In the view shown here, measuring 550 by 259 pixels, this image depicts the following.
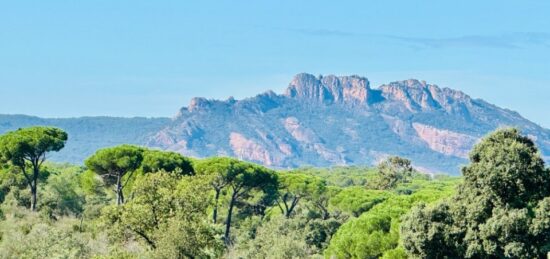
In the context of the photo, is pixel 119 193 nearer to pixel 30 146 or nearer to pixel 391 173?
pixel 30 146

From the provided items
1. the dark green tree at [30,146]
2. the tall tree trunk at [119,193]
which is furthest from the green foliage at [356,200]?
the dark green tree at [30,146]

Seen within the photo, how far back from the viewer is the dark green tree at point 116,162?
52.5 meters

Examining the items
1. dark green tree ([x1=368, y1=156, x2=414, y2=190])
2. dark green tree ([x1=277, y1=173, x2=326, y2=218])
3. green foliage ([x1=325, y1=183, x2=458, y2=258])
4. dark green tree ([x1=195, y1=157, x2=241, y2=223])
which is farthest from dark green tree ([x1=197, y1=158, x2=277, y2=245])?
dark green tree ([x1=368, y1=156, x2=414, y2=190])

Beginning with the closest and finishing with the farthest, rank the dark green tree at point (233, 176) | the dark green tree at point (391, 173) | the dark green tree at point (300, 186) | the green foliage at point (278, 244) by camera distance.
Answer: the green foliage at point (278, 244), the dark green tree at point (233, 176), the dark green tree at point (300, 186), the dark green tree at point (391, 173)

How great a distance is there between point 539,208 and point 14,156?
115ft

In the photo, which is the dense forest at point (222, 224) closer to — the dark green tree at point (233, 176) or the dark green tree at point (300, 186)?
the dark green tree at point (233, 176)

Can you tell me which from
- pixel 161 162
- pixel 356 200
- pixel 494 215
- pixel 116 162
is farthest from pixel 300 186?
pixel 494 215

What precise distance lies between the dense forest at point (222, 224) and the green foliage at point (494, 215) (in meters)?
0.04

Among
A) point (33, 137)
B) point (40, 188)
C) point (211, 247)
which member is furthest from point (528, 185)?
point (40, 188)

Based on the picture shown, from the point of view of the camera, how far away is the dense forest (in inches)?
1088

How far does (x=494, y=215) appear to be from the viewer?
28094 mm

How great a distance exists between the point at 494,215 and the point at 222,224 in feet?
50.8

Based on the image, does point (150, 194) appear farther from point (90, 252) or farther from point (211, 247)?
point (90, 252)

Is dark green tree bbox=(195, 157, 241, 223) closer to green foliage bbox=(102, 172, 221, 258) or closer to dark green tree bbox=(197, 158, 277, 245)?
dark green tree bbox=(197, 158, 277, 245)
